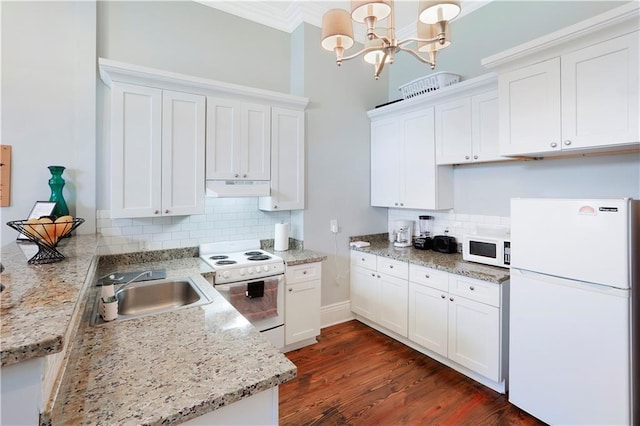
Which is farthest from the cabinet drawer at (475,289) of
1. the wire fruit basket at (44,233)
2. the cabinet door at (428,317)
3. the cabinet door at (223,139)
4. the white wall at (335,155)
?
the wire fruit basket at (44,233)

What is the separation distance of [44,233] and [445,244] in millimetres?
3128

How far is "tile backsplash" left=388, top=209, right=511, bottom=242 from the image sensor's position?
117 inches

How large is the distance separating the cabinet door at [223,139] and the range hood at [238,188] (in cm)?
6

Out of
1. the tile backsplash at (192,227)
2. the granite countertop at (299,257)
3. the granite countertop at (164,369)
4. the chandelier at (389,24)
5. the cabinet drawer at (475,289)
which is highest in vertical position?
the chandelier at (389,24)

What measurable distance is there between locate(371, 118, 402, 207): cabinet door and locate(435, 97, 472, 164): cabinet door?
0.52 m

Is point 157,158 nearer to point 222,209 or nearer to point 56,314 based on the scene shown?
point 222,209

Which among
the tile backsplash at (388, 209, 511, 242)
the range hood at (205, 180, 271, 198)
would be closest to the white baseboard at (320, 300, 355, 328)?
the tile backsplash at (388, 209, 511, 242)

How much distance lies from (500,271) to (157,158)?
2.91 metres

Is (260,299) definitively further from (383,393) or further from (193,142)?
(193,142)

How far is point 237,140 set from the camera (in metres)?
2.90

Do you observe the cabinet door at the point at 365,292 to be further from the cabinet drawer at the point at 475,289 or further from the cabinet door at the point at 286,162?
the cabinet door at the point at 286,162

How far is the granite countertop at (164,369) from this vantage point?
0.87m

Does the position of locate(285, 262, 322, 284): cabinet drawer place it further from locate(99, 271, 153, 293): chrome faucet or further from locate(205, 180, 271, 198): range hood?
locate(99, 271, 153, 293): chrome faucet

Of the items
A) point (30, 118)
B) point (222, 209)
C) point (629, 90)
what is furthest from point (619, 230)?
point (30, 118)
